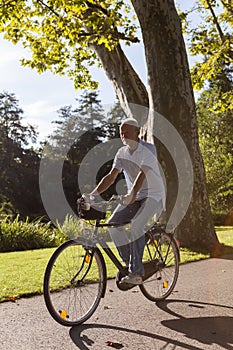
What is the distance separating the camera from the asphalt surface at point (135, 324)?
4441mm

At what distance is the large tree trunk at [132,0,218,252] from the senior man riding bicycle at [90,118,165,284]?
4.96 m

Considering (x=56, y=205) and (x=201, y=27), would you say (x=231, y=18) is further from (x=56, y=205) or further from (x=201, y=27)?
(x=56, y=205)

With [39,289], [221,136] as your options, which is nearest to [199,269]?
[39,289]

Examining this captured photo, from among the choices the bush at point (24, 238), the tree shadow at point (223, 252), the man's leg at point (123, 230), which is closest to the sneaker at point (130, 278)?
the man's leg at point (123, 230)

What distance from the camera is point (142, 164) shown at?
18.2ft

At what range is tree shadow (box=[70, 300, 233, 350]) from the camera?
4465 millimetres

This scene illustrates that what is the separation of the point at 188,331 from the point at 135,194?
5.03 ft

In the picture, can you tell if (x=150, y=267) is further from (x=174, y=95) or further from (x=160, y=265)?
(x=174, y=95)

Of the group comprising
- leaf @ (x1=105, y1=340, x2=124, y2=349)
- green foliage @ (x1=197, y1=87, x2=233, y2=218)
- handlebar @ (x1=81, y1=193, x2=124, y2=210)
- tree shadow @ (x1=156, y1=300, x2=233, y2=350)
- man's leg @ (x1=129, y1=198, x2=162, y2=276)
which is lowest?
tree shadow @ (x1=156, y1=300, x2=233, y2=350)

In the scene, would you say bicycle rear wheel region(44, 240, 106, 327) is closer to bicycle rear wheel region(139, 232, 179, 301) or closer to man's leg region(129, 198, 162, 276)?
man's leg region(129, 198, 162, 276)

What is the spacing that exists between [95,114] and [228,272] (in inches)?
2182

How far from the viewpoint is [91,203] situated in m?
5.23

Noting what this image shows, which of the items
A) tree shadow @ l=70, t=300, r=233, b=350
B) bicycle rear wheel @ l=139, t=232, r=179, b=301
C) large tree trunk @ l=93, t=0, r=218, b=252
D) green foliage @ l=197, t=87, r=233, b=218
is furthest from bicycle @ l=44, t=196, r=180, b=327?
green foliage @ l=197, t=87, r=233, b=218

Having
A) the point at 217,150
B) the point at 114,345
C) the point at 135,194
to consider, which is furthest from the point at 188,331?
the point at 217,150
